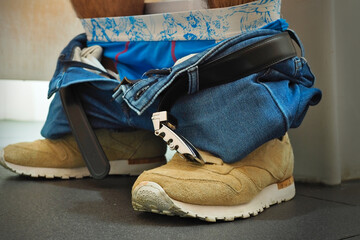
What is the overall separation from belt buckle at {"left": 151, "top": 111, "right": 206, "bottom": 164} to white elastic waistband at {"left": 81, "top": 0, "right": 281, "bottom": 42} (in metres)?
0.19

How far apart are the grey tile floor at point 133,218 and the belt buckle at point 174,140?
0.09 m

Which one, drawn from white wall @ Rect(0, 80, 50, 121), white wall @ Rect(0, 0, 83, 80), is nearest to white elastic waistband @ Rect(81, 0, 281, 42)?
white wall @ Rect(0, 0, 83, 80)

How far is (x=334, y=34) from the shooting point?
78cm

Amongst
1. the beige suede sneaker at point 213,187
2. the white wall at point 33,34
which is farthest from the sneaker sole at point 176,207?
the white wall at point 33,34

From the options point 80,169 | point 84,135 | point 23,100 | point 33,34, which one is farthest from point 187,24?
point 23,100

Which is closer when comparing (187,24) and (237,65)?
(237,65)

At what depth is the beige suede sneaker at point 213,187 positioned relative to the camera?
1.80 ft

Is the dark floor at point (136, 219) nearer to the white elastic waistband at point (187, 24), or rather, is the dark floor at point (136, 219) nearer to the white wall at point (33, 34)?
the white elastic waistband at point (187, 24)

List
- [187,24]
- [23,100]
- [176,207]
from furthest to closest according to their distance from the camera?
[23,100], [187,24], [176,207]

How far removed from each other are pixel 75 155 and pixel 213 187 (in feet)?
1.37

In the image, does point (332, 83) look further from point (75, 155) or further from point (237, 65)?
point (75, 155)

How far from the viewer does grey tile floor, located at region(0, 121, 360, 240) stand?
1.66 feet

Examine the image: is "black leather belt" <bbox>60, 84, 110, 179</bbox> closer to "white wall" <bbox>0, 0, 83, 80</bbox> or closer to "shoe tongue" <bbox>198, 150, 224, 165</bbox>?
"shoe tongue" <bbox>198, 150, 224, 165</bbox>

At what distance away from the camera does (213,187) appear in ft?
1.86
